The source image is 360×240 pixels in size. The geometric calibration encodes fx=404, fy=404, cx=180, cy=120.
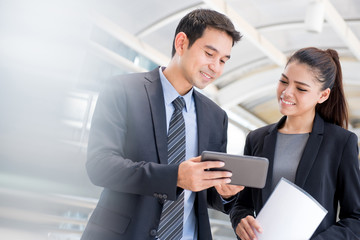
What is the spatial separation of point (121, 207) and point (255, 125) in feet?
57.5

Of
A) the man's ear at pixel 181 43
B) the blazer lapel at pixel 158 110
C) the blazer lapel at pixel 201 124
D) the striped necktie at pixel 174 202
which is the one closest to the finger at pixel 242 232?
the striped necktie at pixel 174 202

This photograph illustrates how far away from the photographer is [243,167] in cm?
184

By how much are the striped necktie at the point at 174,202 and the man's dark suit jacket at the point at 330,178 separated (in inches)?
20.0

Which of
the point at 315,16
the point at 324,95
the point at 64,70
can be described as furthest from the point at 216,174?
Result: the point at 315,16

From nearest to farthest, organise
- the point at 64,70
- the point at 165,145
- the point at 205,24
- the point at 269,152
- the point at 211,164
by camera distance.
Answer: the point at 211,164
the point at 165,145
the point at 205,24
the point at 269,152
the point at 64,70

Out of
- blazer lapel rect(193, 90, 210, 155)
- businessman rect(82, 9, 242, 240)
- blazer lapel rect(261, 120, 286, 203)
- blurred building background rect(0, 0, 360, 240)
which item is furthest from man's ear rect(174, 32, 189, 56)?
blurred building background rect(0, 0, 360, 240)

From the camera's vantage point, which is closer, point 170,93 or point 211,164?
point 211,164

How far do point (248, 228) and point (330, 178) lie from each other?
0.57m

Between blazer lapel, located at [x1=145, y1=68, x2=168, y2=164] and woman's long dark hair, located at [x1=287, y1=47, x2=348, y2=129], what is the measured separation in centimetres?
91

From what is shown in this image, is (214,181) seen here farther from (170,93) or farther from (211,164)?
(170,93)

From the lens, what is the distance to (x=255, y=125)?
62.7 feet

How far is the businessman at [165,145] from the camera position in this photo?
73.2 inches

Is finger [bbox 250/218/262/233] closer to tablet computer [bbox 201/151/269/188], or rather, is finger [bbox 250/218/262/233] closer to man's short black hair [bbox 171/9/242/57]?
tablet computer [bbox 201/151/269/188]

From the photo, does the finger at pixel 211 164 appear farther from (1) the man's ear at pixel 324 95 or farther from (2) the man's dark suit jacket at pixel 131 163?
(1) the man's ear at pixel 324 95
